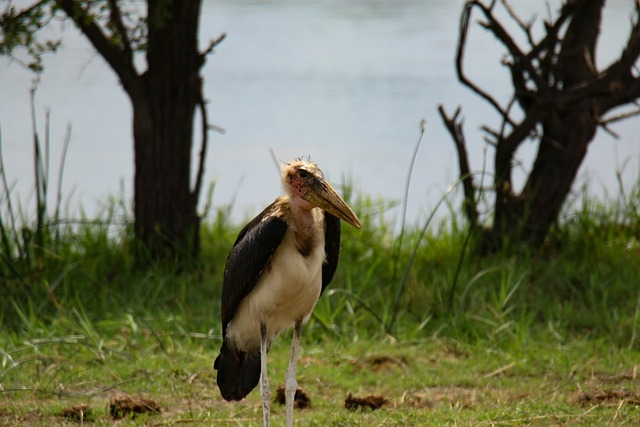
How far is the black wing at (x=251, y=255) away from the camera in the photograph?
455 cm

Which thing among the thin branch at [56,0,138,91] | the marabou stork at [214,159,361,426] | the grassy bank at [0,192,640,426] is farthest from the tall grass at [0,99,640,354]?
the marabou stork at [214,159,361,426]

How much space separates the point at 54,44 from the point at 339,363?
322 cm

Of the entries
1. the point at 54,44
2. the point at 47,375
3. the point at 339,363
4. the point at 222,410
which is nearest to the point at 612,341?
the point at 339,363

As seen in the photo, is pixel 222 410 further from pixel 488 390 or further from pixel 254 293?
pixel 488 390

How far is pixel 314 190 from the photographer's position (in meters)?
4.58

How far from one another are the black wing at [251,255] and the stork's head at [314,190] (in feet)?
0.48

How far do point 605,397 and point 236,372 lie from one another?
76.4 inches

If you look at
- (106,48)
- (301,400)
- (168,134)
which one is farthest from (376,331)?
(106,48)

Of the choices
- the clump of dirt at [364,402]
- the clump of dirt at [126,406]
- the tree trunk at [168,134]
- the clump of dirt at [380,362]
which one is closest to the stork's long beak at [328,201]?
the clump of dirt at [364,402]

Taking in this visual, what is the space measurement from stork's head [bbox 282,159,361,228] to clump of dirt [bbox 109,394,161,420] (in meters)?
1.44

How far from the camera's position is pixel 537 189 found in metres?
8.05

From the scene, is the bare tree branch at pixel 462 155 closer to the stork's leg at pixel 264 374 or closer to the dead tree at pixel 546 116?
the dead tree at pixel 546 116

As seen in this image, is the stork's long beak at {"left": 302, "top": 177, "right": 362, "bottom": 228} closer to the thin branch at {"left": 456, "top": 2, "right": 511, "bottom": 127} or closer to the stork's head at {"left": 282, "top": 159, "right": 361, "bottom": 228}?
the stork's head at {"left": 282, "top": 159, "right": 361, "bottom": 228}

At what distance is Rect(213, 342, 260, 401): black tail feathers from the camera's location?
5.12 m
